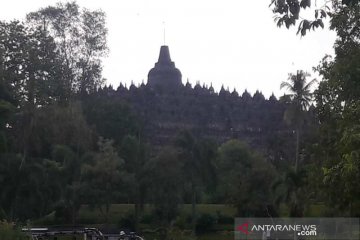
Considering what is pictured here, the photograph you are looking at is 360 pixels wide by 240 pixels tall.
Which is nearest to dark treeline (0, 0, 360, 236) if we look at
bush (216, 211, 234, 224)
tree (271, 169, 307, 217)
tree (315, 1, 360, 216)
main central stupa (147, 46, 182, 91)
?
tree (271, 169, 307, 217)

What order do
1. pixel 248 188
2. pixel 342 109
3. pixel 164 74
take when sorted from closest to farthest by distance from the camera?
pixel 342 109, pixel 248 188, pixel 164 74

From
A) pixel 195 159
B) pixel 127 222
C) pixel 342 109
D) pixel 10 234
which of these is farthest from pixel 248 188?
pixel 10 234

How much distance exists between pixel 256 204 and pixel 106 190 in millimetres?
7853

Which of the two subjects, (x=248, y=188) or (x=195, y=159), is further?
(x=195, y=159)

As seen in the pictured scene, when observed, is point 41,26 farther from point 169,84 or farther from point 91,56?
A: point 169,84

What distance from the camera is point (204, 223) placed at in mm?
35219

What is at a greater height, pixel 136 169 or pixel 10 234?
pixel 136 169

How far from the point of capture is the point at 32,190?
3189cm

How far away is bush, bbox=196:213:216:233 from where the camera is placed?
115ft

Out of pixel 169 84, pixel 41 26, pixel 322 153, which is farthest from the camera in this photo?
pixel 169 84

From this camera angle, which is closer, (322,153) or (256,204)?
(322,153)

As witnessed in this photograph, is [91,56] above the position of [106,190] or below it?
above

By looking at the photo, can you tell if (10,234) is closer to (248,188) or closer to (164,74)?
(248,188)

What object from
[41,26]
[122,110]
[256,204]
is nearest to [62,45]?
[41,26]
